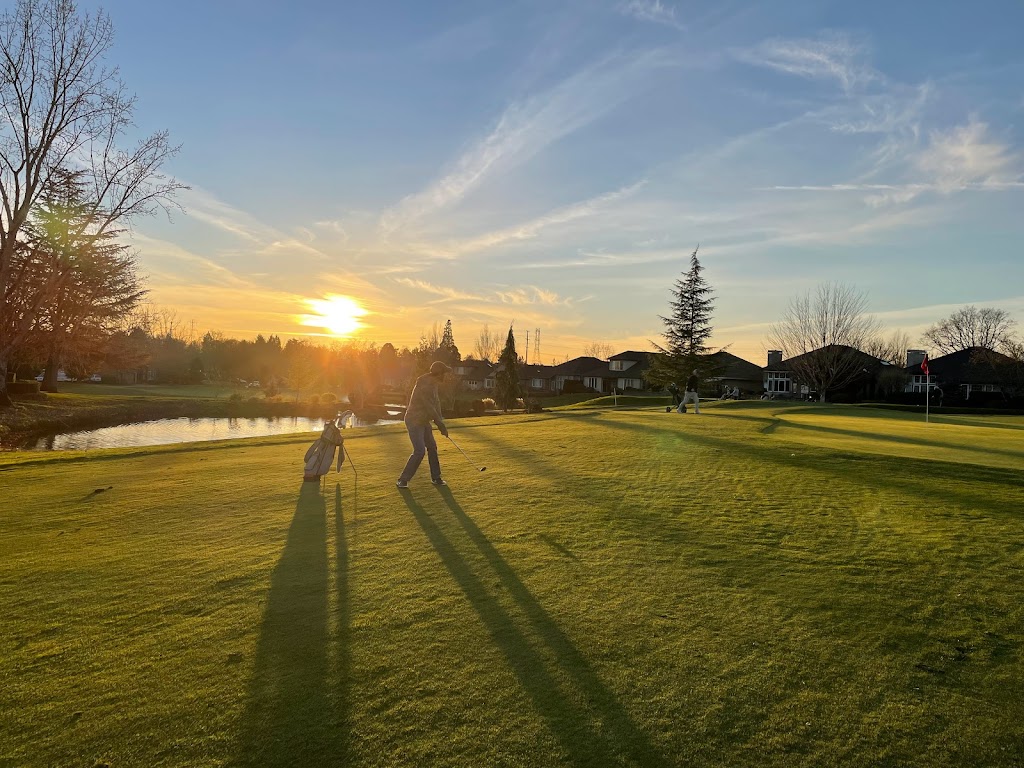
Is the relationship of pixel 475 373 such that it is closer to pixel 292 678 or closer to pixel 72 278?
pixel 72 278

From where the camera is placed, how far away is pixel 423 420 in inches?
386

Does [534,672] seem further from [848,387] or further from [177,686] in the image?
[848,387]

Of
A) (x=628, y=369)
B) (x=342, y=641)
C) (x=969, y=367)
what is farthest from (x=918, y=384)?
(x=342, y=641)

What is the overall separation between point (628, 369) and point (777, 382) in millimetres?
22055

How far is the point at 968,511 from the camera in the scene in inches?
296

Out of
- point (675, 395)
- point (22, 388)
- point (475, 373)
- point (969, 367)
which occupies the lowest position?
point (22, 388)

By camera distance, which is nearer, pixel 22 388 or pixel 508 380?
pixel 22 388

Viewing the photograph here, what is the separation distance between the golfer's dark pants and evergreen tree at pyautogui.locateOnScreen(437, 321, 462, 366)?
2966 inches

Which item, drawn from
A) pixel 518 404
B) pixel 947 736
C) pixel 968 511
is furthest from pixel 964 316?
pixel 947 736

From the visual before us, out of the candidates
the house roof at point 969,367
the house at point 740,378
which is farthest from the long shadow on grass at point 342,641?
the house roof at point 969,367

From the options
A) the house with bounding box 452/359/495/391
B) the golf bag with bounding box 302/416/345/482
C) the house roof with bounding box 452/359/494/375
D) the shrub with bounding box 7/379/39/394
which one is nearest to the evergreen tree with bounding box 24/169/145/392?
the shrub with bounding box 7/379/39/394

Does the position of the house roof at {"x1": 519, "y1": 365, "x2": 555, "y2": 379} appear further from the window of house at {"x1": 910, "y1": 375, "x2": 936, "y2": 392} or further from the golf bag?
the golf bag

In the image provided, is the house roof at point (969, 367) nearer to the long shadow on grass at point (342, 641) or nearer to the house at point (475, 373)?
the house at point (475, 373)

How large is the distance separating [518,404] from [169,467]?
45862 mm
